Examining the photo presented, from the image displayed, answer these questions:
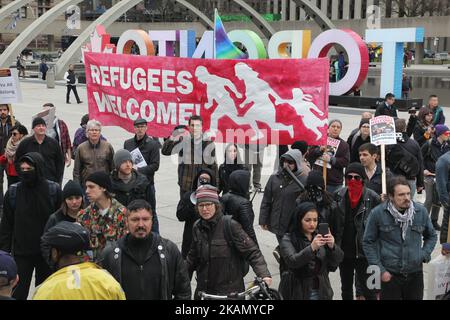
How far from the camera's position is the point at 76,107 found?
22203mm

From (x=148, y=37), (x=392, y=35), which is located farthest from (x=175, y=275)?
(x=148, y=37)

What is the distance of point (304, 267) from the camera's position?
426cm

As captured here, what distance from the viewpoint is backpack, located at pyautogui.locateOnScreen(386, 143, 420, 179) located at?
729cm

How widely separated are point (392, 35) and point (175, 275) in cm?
1933

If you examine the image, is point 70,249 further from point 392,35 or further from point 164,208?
point 392,35

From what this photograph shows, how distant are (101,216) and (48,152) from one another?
110 inches

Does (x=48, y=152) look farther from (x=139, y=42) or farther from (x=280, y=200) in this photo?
(x=139, y=42)

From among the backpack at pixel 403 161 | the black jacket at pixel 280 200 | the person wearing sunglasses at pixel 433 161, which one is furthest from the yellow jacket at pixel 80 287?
the person wearing sunglasses at pixel 433 161

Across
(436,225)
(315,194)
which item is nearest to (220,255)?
(315,194)

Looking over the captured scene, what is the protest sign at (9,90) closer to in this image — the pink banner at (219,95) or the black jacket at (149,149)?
the pink banner at (219,95)

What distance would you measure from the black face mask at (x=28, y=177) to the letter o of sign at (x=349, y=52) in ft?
54.6

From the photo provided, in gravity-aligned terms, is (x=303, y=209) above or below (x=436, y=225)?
above

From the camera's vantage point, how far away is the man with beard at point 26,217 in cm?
504

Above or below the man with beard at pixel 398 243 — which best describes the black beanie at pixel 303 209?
above
